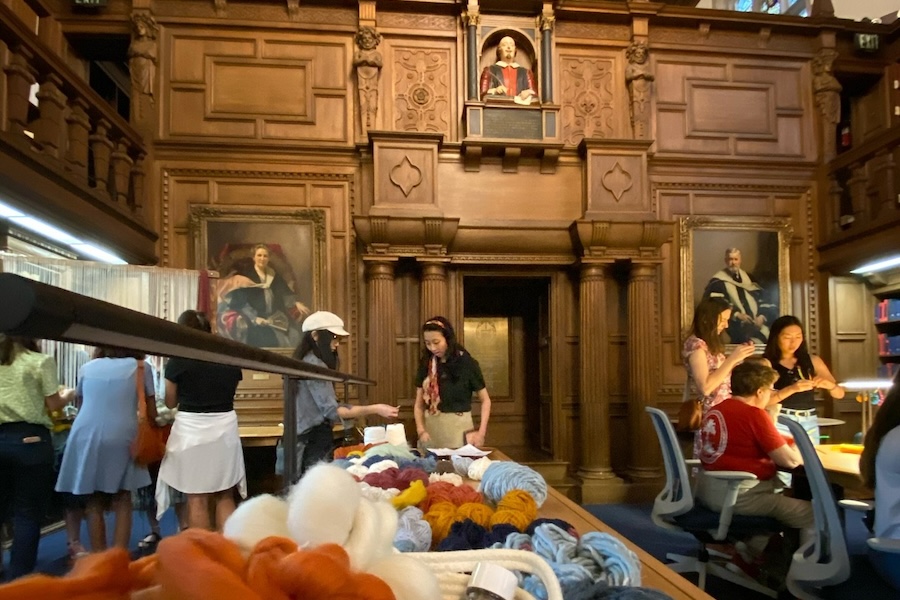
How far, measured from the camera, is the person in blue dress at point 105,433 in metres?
1.63

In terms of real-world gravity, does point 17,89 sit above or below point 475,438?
above

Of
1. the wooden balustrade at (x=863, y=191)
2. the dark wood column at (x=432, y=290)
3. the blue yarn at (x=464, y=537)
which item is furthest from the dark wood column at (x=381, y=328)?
the wooden balustrade at (x=863, y=191)

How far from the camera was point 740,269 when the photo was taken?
20.1 ft

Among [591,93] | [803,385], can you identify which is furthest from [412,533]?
[591,93]

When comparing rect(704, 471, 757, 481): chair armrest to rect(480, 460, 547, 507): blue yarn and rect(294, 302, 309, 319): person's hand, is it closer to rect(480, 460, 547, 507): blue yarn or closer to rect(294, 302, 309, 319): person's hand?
rect(480, 460, 547, 507): blue yarn

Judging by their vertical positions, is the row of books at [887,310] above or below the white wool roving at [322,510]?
above

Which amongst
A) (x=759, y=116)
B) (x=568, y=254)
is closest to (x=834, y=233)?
(x=759, y=116)

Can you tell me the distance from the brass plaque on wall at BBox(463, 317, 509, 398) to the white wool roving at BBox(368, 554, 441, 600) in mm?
6138

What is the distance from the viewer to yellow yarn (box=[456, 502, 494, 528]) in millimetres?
1289

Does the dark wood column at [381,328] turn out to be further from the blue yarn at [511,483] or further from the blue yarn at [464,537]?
the blue yarn at [464,537]

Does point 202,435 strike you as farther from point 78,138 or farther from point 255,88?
point 255,88

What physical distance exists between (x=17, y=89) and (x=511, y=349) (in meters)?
4.87

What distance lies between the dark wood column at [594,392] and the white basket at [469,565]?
495 centimetres

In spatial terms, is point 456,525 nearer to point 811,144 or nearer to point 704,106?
point 704,106
